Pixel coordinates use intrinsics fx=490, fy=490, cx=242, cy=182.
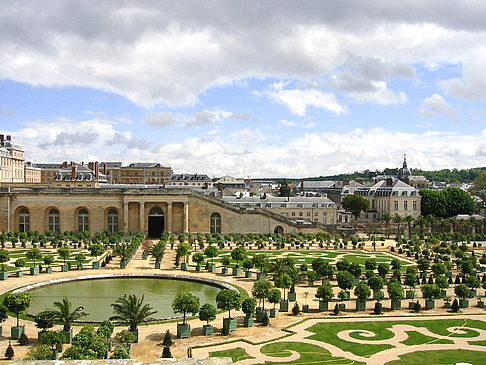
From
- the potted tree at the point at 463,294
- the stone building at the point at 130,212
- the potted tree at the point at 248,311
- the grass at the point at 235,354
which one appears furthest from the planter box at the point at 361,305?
the stone building at the point at 130,212

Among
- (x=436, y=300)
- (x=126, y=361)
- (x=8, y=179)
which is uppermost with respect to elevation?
(x=8, y=179)

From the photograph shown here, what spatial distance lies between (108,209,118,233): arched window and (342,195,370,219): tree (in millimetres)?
49958

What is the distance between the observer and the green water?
32.1 m

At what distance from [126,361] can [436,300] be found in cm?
3105

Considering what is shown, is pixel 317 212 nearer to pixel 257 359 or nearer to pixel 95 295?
pixel 95 295

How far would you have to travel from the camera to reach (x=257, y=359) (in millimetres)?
22656

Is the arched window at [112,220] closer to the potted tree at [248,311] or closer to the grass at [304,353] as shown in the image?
the potted tree at [248,311]

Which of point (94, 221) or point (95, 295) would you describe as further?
point (94, 221)

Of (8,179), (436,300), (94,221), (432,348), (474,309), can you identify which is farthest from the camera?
(8,179)

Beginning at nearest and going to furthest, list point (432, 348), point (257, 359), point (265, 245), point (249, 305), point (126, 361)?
point (126, 361), point (257, 359), point (432, 348), point (249, 305), point (265, 245)

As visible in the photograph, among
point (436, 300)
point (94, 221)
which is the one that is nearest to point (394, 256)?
point (436, 300)

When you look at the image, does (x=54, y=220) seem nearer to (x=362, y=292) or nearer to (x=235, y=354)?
(x=362, y=292)

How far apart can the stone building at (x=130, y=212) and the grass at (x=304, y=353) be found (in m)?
52.4

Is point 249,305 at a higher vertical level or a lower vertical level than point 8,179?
lower
